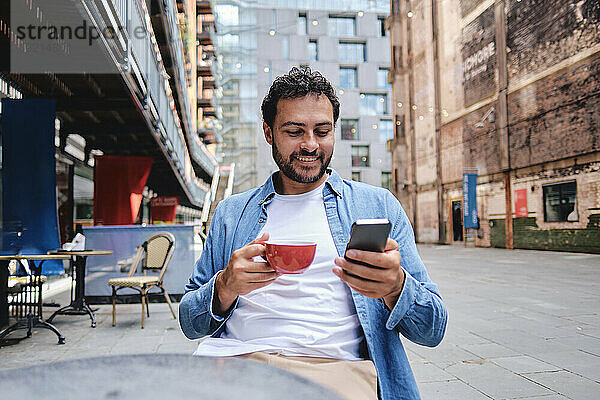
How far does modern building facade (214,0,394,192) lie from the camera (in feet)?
152

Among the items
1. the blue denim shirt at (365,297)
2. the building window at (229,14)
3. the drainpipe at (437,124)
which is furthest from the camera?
the building window at (229,14)

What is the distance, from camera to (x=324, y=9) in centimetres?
4916

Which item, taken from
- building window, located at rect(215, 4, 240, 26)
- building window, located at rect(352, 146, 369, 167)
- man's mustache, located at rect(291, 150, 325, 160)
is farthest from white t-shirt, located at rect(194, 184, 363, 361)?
building window, located at rect(215, 4, 240, 26)

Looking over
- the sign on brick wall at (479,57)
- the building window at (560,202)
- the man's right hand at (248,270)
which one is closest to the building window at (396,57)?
the sign on brick wall at (479,57)

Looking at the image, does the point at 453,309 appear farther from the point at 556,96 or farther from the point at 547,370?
the point at 556,96

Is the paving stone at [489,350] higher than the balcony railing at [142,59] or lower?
lower

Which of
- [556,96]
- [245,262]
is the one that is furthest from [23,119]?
[556,96]

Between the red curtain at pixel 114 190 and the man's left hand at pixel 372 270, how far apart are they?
11.0 meters

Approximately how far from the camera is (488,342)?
4.61 meters

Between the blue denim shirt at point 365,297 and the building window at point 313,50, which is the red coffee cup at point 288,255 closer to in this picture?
the blue denim shirt at point 365,297

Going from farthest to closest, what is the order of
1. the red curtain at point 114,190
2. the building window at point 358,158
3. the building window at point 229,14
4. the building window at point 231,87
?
1. the building window at point 358,158
2. the building window at point 231,87
3. the building window at point 229,14
4. the red curtain at point 114,190

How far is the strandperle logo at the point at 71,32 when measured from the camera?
5.45 m

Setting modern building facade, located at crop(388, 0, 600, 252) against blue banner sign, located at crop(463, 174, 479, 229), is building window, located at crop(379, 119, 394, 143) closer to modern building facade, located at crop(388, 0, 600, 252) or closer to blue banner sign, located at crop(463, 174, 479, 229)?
modern building facade, located at crop(388, 0, 600, 252)

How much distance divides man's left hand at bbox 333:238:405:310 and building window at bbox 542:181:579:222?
1658cm
